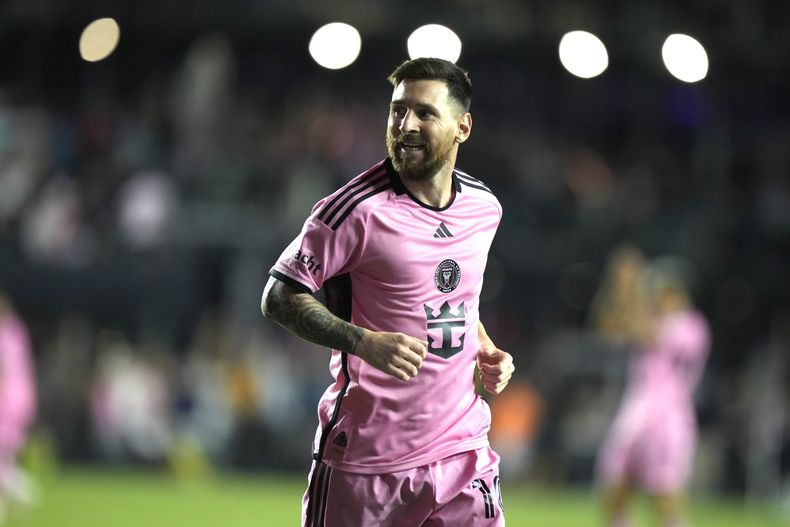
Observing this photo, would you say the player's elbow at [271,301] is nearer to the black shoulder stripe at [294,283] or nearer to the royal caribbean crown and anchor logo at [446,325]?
the black shoulder stripe at [294,283]

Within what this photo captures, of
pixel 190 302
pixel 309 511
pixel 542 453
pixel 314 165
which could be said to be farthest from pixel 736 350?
pixel 309 511

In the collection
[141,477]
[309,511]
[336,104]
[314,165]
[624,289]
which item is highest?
[336,104]

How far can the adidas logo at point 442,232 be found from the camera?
5.38 metres

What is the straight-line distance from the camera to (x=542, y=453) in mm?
18969

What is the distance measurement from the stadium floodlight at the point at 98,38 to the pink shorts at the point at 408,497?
16564 mm

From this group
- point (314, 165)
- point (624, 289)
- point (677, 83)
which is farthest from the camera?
point (677, 83)

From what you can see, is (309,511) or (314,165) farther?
(314,165)

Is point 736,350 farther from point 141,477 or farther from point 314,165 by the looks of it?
point 141,477

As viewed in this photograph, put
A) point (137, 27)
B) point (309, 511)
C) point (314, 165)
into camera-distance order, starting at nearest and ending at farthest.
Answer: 1. point (309, 511)
2. point (314, 165)
3. point (137, 27)

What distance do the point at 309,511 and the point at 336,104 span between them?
56.0 feet

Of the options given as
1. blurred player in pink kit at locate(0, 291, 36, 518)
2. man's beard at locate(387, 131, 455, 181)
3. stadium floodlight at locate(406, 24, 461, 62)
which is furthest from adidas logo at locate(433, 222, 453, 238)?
stadium floodlight at locate(406, 24, 461, 62)

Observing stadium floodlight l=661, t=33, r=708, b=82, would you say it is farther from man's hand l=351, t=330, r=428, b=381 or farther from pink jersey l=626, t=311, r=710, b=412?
man's hand l=351, t=330, r=428, b=381

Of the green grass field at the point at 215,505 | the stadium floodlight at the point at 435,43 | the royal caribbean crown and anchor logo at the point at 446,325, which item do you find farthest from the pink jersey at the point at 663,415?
the stadium floodlight at the point at 435,43

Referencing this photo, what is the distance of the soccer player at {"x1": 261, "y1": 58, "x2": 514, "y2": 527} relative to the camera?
204 inches
